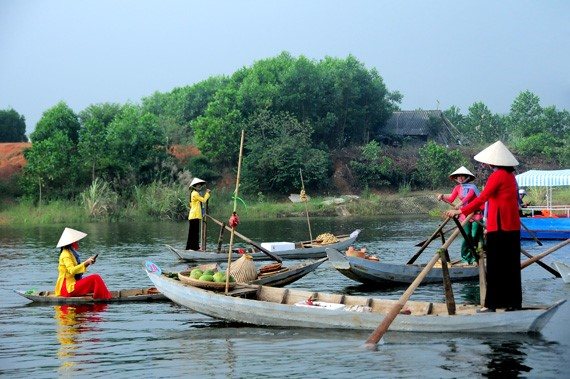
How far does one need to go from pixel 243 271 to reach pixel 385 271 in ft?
9.68

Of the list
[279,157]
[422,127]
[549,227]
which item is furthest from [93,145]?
[549,227]

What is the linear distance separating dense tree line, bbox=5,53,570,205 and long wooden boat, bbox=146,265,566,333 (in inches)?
1068

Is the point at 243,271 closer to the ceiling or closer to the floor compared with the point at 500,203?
closer to the floor

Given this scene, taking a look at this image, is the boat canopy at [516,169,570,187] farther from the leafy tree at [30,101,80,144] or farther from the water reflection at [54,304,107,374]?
the leafy tree at [30,101,80,144]

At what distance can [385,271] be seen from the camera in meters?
14.1

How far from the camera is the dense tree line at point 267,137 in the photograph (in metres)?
38.5

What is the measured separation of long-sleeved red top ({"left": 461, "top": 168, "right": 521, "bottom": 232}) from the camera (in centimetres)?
962

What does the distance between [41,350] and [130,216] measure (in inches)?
1040

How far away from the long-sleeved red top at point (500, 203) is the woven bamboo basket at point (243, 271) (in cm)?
365

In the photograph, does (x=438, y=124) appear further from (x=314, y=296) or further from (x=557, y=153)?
(x=314, y=296)

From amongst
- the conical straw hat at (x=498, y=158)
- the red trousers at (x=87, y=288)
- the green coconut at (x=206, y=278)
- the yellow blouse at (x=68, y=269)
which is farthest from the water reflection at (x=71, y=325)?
the conical straw hat at (x=498, y=158)

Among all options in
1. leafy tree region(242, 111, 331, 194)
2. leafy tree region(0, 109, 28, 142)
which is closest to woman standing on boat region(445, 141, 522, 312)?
leafy tree region(242, 111, 331, 194)

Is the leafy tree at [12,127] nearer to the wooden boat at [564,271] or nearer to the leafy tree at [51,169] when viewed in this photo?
the leafy tree at [51,169]

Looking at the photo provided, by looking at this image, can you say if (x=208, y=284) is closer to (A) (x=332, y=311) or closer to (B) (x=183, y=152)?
(A) (x=332, y=311)
